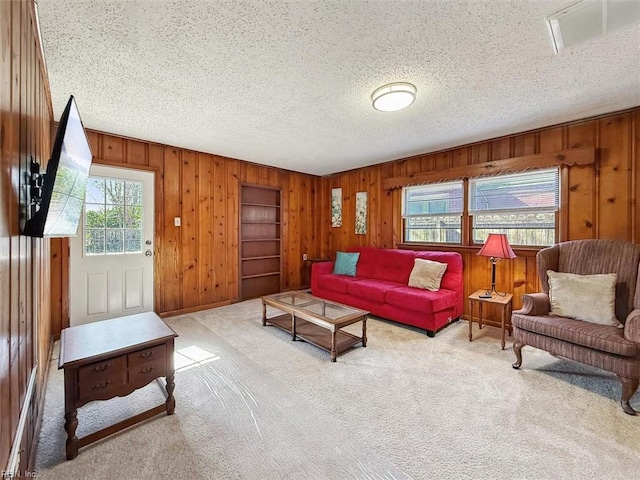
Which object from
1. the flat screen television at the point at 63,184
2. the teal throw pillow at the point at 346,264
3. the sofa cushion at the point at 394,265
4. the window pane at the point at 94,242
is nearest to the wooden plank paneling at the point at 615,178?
the sofa cushion at the point at 394,265

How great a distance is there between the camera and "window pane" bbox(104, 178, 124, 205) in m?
3.41

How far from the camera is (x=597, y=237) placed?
2.86m

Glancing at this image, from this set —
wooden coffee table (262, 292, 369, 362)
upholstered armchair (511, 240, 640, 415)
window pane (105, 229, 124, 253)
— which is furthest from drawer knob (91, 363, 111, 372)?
upholstered armchair (511, 240, 640, 415)

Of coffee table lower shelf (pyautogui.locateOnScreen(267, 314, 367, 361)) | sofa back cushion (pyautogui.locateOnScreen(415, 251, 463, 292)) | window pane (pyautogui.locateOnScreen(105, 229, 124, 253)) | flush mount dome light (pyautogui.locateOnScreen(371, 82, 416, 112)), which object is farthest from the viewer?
sofa back cushion (pyautogui.locateOnScreen(415, 251, 463, 292))

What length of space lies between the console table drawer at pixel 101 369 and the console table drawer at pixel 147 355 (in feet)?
0.13

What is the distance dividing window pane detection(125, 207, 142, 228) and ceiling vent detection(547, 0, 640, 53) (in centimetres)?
428

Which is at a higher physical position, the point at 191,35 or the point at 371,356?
the point at 191,35

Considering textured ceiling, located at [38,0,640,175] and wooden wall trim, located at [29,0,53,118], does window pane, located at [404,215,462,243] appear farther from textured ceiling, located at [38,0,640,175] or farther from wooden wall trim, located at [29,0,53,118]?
wooden wall trim, located at [29,0,53,118]

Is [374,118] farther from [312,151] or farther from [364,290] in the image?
[364,290]

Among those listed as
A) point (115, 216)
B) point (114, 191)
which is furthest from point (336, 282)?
point (114, 191)

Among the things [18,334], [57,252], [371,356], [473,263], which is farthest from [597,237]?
[57,252]

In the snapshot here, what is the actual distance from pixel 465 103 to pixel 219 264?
12.6 feet

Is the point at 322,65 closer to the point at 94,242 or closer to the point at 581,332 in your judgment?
the point at 581,332

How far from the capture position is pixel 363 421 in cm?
178
